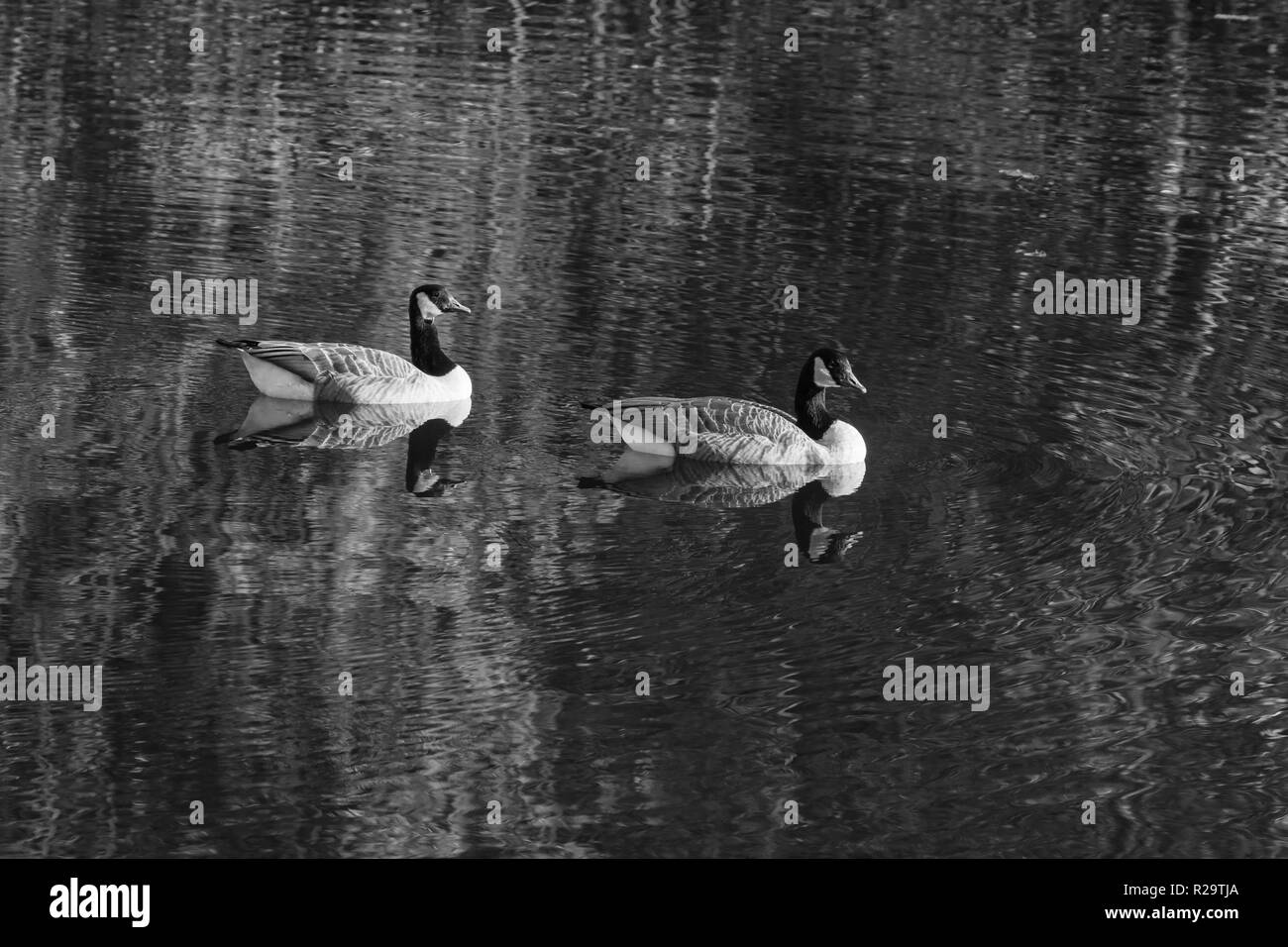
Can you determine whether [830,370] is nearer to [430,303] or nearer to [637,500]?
[637,500]

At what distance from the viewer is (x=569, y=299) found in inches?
885

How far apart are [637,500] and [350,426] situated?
3682 millimetres

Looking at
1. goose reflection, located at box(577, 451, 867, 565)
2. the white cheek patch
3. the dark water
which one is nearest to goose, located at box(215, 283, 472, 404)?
the dark water

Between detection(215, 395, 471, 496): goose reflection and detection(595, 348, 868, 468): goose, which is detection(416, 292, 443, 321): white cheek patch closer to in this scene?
detection(215, 395, 471, 496): goose reflection

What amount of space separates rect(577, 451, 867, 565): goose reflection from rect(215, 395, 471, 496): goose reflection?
5.99 ft

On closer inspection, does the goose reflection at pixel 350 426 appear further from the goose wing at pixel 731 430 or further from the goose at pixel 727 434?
the goose wing at pixel 731 430

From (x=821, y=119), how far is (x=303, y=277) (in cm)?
1371

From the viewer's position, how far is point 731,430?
1730cm

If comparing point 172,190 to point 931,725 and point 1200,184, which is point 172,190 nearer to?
point 1200,184

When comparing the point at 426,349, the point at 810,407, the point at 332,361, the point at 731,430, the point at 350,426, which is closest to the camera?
the point at 731,430

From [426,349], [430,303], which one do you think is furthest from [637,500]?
[430,303]

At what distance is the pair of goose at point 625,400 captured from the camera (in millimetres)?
17375

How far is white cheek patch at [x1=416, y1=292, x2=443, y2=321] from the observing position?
20.1m

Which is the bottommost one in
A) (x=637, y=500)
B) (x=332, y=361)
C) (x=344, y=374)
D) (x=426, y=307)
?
(x=637, y=500)
